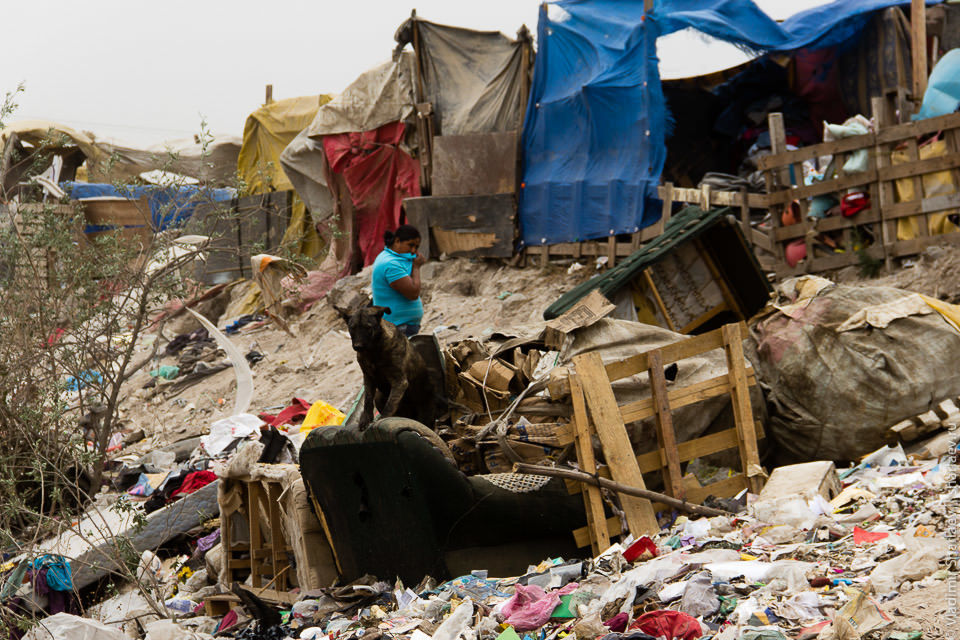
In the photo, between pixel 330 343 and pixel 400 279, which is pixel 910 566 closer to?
pixel 400 279

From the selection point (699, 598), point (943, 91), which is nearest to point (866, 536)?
point (699, 598)

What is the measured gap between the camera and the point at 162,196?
49.3 ft

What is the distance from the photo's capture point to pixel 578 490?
17.4ft

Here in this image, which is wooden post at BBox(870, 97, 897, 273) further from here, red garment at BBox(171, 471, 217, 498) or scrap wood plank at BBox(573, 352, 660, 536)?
red garment at BBox(171, 471, 217, 498)

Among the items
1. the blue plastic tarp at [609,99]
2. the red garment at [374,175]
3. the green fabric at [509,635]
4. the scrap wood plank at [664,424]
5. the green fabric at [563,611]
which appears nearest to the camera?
the green fabric at [509,635]

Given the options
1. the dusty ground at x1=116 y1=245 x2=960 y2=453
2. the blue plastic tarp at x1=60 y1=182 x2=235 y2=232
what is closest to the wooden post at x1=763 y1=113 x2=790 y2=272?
the dusty ground at x1=116 y1=245 x2=960 y2=453

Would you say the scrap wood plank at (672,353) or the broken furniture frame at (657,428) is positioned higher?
the scrap wood plank at (672,353)

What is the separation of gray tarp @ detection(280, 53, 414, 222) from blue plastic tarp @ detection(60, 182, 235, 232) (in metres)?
1.41

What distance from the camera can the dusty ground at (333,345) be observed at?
11.4 meters

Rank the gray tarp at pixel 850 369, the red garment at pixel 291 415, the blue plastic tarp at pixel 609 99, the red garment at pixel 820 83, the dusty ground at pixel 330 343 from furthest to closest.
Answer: the red garment at pixel 820 83 < the dusty ground at pixel 330 343 < the blue plastic tarp at pixel 609 99 < the red garment at pixel 291 415 < the gray tarp at pixel 850 369

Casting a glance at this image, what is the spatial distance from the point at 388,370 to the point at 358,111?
9297 mm

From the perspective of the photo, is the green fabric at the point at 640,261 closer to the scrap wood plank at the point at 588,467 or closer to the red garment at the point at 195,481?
the scrap wood plank at the point at 588,467

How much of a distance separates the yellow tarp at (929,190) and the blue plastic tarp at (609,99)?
274 cm

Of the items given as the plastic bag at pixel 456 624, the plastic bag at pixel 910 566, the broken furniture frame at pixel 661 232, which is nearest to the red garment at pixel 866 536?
the plastic bag at pixel 910 566
